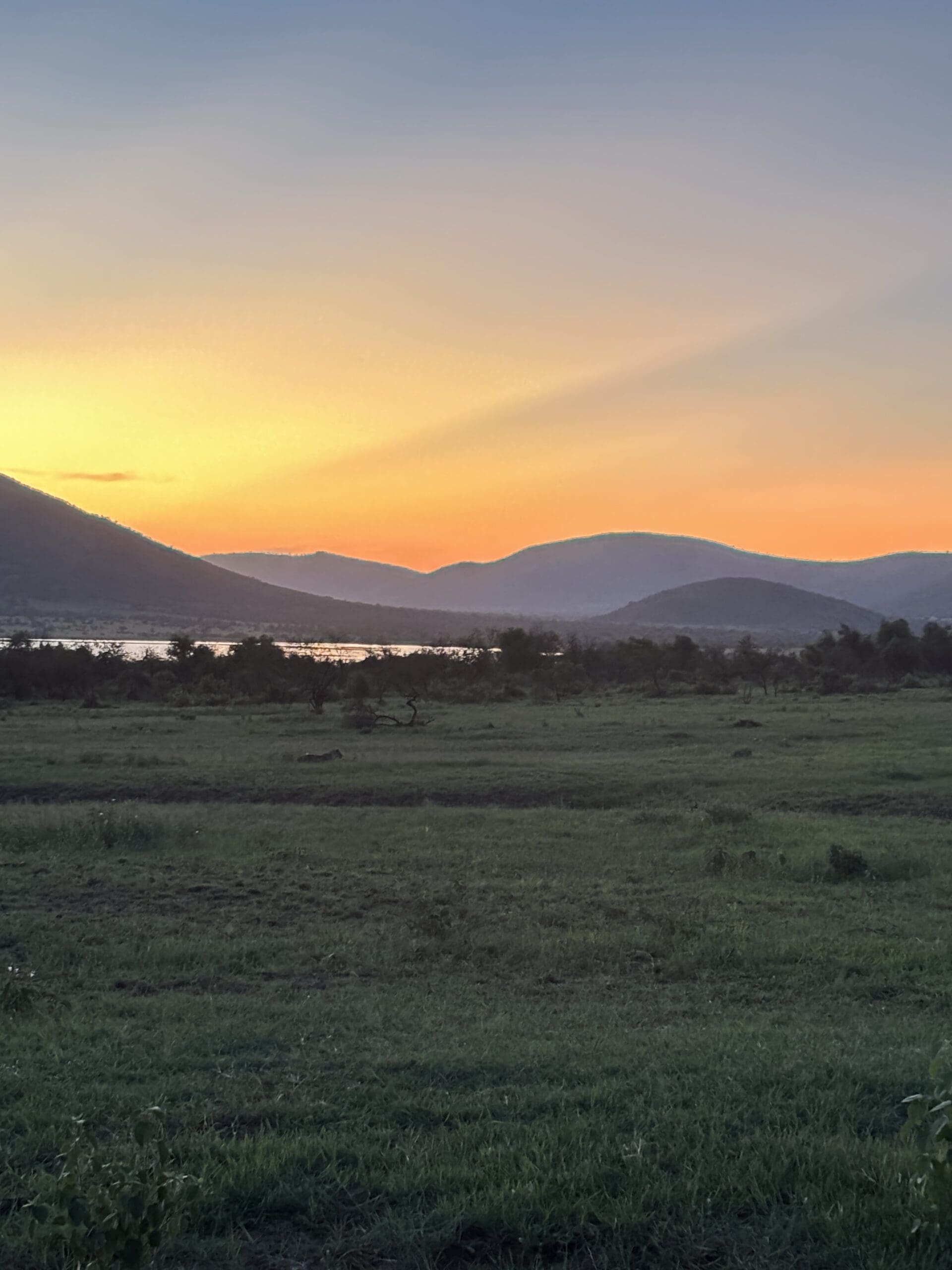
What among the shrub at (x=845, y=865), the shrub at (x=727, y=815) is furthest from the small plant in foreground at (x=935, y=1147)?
the shrub at (x=727, y=815)

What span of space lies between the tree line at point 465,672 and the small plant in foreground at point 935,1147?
29.6 metres

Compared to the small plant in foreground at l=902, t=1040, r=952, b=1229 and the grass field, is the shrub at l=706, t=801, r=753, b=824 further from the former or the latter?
the small plant in foreground at l=902, t=1040, r=952, b=1229

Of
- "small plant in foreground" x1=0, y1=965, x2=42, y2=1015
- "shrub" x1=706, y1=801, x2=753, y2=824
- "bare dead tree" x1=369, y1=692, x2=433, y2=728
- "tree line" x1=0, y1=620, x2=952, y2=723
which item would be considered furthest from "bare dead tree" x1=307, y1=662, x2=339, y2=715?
"small plant in foreground" x1=0, y1=965, x2=42, y2=1015

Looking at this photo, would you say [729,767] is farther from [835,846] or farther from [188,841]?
[188,841]

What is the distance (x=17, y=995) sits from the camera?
7801mm

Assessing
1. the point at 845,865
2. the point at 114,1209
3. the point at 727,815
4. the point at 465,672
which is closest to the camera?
the point at 114,1209

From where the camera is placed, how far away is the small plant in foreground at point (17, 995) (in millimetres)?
7695

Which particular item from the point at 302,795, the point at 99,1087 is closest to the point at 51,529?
the point at 302,795

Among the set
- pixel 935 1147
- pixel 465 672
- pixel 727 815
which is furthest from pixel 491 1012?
pixel 465 672

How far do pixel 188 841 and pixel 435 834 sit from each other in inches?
151

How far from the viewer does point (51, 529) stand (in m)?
191

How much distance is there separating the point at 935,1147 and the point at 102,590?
617 ft

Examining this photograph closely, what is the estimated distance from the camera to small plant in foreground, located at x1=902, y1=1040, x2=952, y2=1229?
3.88 m

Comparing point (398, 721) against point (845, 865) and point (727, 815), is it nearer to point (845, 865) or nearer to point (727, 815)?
point (727, 815)
